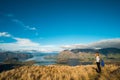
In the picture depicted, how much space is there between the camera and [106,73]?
78.5 feet

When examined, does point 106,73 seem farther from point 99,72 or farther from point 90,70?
point 90,70

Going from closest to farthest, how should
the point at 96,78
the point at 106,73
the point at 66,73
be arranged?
the point at 96,78
the point at 106,73
the point at 66,73

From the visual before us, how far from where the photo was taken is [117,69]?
25609 mm

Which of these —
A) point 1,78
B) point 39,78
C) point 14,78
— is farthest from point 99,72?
point 1,78

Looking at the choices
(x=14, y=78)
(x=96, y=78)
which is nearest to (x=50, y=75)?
(x=14, y=78)

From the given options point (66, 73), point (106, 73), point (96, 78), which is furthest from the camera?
point (66, 73)

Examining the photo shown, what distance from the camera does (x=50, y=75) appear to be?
84.1 feet

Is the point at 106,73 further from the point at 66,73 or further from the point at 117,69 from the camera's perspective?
the point at 66,73

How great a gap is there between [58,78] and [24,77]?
6.48 meters

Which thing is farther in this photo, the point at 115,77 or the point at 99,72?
the point at 99,72

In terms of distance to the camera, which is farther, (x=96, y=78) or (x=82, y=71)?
(x=82, y=71)

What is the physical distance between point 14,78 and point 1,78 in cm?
244

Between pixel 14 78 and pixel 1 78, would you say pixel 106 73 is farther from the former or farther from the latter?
pixel 1 78

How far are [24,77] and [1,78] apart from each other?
4227mm
